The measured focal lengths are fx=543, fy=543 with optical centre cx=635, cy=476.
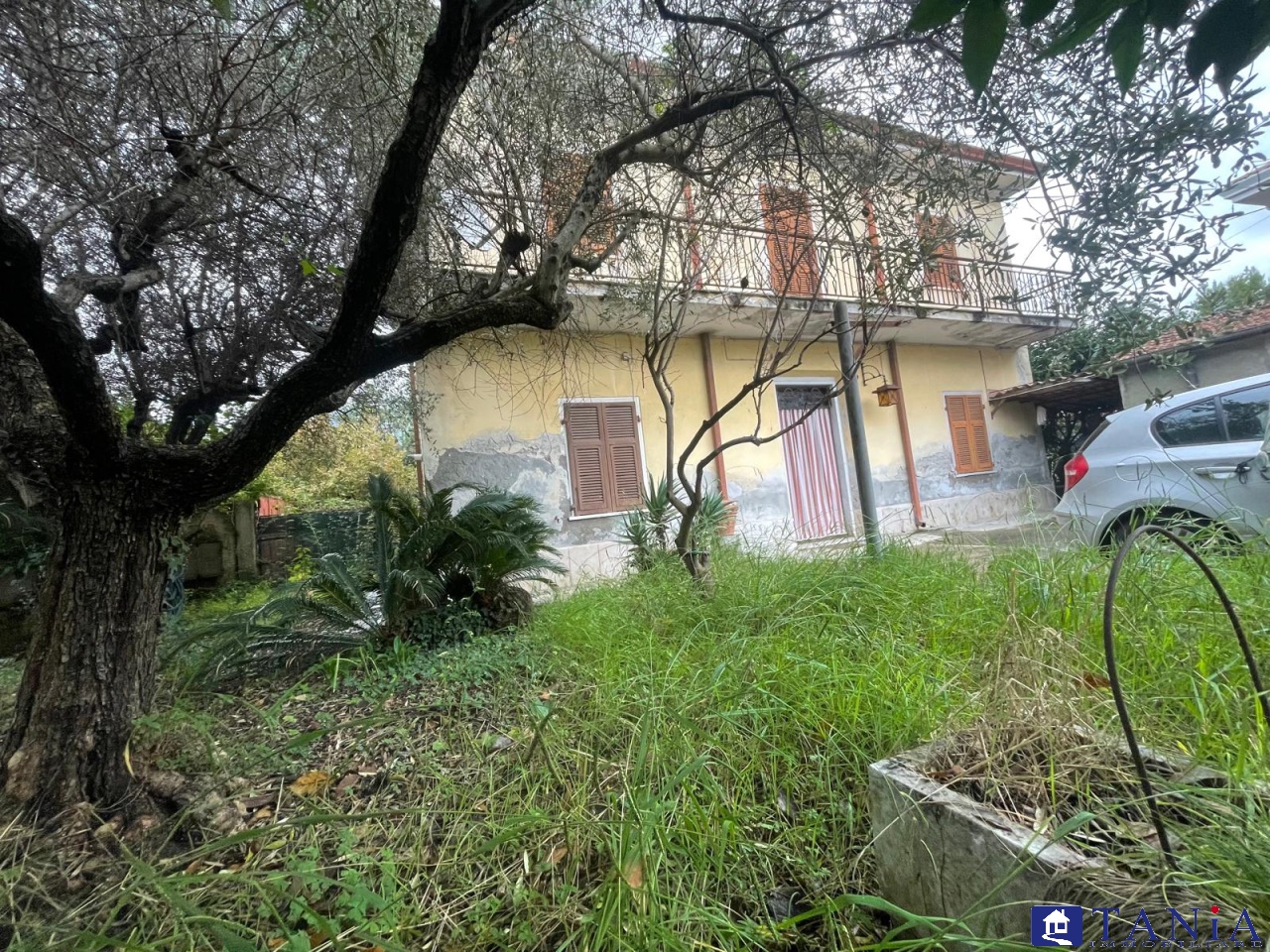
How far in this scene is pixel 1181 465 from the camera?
132 inches

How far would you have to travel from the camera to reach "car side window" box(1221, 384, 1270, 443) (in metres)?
3.29

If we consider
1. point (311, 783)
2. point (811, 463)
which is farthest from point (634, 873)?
point (811, 463)

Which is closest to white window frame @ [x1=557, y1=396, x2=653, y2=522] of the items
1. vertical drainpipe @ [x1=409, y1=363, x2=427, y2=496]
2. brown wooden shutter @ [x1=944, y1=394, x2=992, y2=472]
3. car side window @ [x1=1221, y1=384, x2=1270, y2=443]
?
vertical drainpipe @ [x1=409, y1=363, x2=427, y2=496]

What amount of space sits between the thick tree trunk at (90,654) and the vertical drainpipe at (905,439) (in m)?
8.65

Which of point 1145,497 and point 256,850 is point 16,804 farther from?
point 1145,497

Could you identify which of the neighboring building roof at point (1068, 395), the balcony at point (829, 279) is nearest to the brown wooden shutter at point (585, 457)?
the balcony at point (829, 279)

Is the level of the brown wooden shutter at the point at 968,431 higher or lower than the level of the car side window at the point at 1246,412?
higher

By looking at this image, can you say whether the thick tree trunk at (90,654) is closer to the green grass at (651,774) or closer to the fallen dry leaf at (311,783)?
the green grass at (651,774)

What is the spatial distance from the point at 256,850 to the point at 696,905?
1326 mm

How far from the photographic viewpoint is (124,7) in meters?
2.51

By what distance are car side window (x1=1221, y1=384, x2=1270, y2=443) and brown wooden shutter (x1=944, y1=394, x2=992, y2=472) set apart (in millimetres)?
5480

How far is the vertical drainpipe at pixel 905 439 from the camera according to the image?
27.3ft

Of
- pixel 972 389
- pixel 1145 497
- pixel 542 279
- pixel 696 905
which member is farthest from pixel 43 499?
pixel 972 389

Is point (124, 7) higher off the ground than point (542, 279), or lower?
higher
